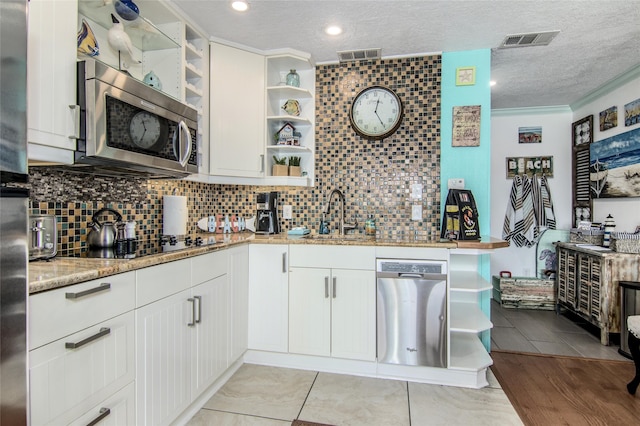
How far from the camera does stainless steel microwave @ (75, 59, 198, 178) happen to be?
151 centimetres

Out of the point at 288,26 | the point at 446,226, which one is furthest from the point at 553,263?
the point at 288,26

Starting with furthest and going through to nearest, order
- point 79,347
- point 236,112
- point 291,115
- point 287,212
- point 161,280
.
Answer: point 287,212, point 291,115, point 236,112, point 161,280, point 79,347

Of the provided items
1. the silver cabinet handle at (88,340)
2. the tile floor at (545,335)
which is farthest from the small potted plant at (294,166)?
the tile floor at (545,335)

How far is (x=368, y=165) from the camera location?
9.99 feet

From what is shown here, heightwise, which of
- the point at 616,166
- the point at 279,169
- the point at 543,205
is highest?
the point at 616,166

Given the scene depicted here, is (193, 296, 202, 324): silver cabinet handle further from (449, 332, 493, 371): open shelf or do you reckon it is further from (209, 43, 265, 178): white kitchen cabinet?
(449, 332, 493, 371): open shelf

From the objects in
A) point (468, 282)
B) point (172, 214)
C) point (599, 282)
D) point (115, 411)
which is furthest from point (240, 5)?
point (599, 282)

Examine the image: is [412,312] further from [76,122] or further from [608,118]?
[608,118]

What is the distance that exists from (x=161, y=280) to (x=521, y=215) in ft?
14.6

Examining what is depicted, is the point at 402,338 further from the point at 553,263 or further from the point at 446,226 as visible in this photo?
the point at 553,263

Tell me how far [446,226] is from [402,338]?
2.94ft

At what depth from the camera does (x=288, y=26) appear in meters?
2.49

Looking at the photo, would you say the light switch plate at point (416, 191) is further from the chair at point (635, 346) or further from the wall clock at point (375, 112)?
the chair at point (635, 346)

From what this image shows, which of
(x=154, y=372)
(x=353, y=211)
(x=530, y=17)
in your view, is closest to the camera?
(x=154, y=372)
